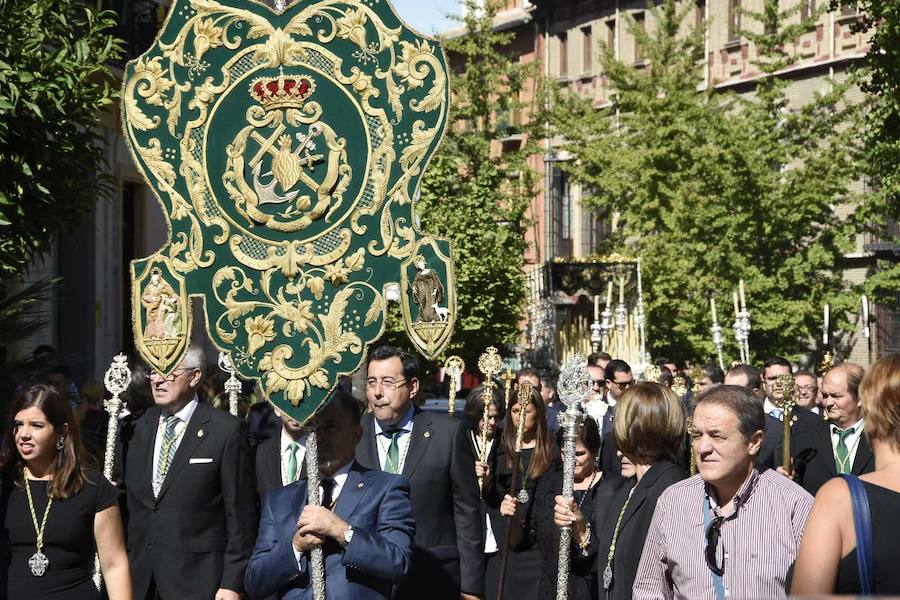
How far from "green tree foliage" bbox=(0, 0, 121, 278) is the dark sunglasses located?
6.57m

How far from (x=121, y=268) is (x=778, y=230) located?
471 inches

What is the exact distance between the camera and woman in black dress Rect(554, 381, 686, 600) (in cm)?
604

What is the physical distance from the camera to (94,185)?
11.8 metres

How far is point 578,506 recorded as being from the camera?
24.8ft

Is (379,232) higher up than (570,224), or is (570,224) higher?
(570,224)

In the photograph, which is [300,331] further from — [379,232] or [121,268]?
[121,268]

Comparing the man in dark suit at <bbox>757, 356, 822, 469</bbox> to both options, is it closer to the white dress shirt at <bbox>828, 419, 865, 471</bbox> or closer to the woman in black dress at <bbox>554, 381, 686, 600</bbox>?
the white dress shirt at <bbox>828, 419, 865, 471</bbox>

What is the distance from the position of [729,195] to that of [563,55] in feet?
57.7

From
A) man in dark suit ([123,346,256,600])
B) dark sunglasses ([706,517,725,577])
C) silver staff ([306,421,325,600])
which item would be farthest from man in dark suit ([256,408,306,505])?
dark sunglasses ([706,517,725,577])

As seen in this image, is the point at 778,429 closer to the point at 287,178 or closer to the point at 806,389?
the point at 806,389

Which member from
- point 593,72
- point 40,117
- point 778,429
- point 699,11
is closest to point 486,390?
point 778,429

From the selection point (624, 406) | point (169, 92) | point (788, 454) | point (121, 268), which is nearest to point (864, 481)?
point (624, 406)

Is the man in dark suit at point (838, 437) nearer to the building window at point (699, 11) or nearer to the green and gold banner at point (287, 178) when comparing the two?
the green and gold banner at point (287, 178)

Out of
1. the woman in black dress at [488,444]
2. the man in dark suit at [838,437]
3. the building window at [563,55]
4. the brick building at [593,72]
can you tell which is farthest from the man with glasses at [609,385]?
the building window at [563,55]
